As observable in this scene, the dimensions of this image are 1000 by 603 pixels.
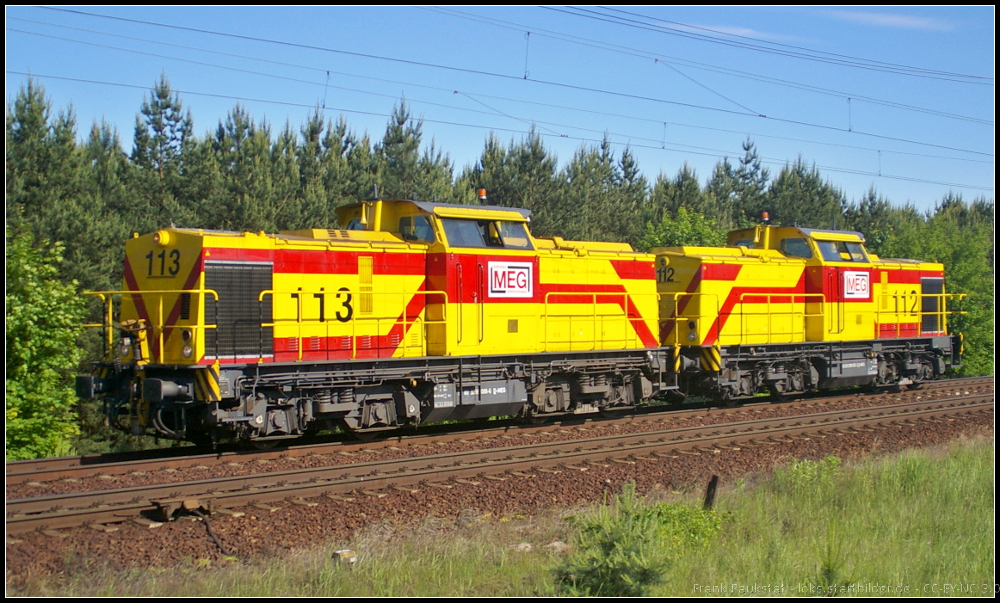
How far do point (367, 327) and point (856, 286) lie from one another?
1297cm

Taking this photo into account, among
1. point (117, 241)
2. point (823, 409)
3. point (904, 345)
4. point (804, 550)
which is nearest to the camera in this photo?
point (804, 550)

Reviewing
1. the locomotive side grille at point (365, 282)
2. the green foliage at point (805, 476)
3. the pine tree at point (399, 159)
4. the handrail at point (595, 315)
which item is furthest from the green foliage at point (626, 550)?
the pine tree at point (399, 159)

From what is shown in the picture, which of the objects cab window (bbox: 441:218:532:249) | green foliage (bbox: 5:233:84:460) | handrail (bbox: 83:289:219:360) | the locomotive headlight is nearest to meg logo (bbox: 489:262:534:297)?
cab window (bbox: 441:218:532:249)

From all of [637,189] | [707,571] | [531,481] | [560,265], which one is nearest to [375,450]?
[531,481]

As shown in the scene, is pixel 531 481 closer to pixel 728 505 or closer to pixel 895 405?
pixel 728 505

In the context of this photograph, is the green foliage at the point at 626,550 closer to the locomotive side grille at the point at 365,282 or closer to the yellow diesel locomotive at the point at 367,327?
the yellow diesel locomotive at the point at 367,327

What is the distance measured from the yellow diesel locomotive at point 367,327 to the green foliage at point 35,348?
4.37 m

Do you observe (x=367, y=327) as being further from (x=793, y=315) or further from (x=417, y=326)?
(x=793, y=315)

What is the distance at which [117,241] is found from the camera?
23.4 metres

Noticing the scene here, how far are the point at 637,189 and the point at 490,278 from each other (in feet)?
116

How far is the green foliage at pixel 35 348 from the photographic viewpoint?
16.0 meters

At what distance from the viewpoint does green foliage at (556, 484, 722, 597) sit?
6.05 metres

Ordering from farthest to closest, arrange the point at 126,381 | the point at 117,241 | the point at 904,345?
the point at 117,241, the point at 904,345, the point at 126,381

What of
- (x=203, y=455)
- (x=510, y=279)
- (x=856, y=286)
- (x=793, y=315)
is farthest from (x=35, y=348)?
(x=856, y=286)
